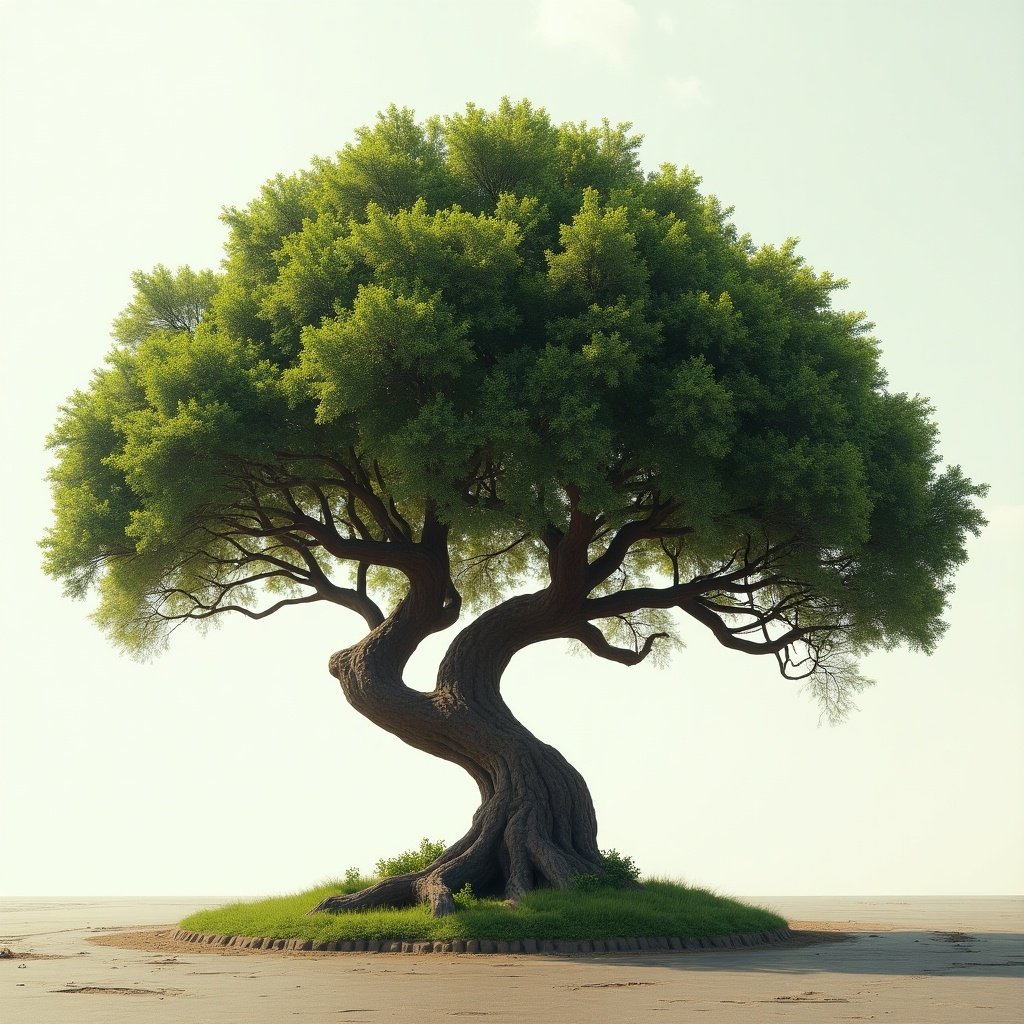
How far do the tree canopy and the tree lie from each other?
6cm

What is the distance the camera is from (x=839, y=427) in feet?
71.2

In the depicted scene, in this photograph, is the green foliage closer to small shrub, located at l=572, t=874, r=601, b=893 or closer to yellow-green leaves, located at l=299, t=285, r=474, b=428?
small shrub, located at l=572, t=874, r=601, b=893

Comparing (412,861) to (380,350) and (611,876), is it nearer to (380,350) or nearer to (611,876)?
(611,876)

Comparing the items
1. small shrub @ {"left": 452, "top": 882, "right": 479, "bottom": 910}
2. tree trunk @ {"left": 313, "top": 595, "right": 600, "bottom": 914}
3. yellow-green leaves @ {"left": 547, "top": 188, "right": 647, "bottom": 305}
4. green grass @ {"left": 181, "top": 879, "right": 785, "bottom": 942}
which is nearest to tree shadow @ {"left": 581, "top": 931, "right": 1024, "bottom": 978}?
green grass @ {"left": 181, "top": 879, "right": 785, "bottom": 942}

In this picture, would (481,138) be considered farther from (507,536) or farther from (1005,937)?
(1005,937)

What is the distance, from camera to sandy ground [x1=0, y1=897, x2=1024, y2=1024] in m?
10.2

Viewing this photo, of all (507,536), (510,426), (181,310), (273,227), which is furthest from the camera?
(507,536)

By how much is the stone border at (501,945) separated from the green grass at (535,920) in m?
0.11

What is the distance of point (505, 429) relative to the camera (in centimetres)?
1925

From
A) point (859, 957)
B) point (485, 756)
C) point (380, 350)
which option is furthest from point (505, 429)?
point (859, 957)

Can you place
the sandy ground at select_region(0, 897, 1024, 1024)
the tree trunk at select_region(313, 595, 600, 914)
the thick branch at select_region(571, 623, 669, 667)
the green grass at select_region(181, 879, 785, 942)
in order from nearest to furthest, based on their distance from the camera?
1. the sandy ground at select_region(0, 897, 1024, 1024)
2. the green grass at select_region(181, 879, 785, 942)
3. the tree trunk at select_region(313, 595, 600, 914)
4. the thick branch at select_region(571, 623, 669, 667)

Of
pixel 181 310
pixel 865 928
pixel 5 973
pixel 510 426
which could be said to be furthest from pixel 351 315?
pixel 865 928

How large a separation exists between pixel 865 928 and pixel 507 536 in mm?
11408

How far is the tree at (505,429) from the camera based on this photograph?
1972 centimetres
